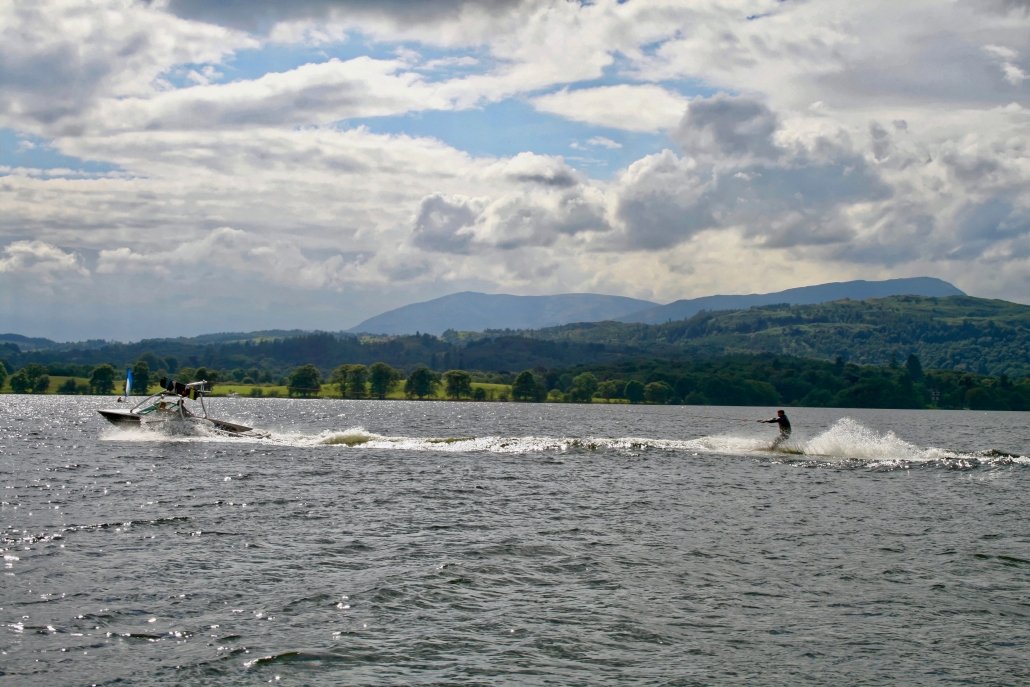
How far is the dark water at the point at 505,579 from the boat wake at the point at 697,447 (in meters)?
13.7

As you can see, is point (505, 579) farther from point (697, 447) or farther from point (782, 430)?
point (697, 447)

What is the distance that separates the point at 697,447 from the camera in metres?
77.4

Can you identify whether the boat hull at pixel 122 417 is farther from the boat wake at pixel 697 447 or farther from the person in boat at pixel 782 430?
the person in boat at pixel 782 430

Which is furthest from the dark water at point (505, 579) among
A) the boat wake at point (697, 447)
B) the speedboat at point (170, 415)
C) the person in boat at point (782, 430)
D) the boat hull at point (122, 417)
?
the boat hull at point (122, 417)

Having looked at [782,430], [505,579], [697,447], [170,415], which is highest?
[782,430]

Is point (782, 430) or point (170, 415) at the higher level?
point (782, 430)

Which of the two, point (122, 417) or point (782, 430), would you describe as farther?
point (122, 417)

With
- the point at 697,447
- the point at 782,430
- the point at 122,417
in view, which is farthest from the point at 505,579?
the point at 122,417

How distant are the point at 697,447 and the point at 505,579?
53.1 m

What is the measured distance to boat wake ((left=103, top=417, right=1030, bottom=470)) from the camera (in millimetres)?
68312

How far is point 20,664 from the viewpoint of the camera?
59.9 feet

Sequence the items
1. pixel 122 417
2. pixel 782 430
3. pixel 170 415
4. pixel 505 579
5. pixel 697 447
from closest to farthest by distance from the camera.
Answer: pixel 505 579, pixel 782 430, pixel 697 447, pixel 170 415, pixel 122 417

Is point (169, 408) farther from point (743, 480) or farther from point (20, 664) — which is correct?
point (20, 664)

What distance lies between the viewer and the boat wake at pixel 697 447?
224 feet
